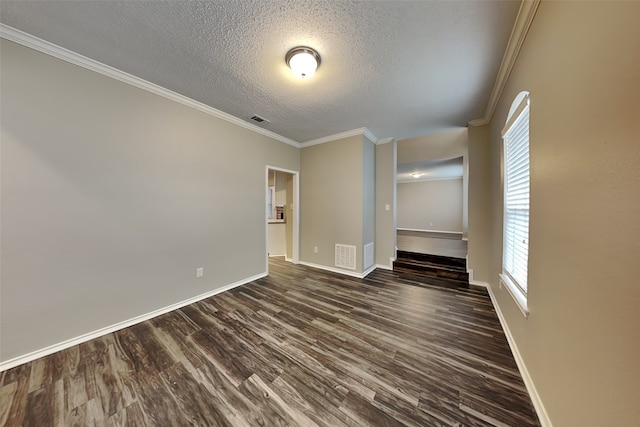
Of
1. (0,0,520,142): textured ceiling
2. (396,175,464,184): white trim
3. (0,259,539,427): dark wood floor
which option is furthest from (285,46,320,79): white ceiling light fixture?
(396,175,464,184): white trim

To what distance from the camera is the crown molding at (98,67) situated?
1.62 meters

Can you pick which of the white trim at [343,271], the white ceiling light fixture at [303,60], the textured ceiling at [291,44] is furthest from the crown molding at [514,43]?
the white trim at [343,271]

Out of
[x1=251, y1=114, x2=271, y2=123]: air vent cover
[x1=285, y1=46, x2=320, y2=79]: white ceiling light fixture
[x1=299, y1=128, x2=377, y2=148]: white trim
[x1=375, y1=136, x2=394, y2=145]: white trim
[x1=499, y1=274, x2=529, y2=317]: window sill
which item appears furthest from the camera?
[x1=375, y1=136, x2=394, y2=145]: white trim

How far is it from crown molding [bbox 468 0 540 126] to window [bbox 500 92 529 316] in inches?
15.4

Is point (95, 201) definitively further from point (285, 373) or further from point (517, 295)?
point (517, 295)

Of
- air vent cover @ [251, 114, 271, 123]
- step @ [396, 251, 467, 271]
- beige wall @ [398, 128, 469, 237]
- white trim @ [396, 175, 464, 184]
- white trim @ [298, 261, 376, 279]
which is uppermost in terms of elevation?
beige wall @ [398, 128, 469, 237]

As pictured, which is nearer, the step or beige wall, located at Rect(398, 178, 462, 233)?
the step

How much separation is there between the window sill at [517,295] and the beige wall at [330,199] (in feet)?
6.42

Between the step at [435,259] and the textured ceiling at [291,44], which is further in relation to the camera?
the step at [435,259]

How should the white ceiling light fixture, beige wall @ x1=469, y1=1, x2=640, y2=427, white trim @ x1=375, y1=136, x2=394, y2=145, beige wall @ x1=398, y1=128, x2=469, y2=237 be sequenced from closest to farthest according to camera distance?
beige wall @ x1=469, y1=1, x2=640, y2=427 < the white ceiling light fixture < white trim @ x1=375, y1=136, x2=394, y2=145 < beige wall @ x1=398, y1=128, x2=469, y2=237

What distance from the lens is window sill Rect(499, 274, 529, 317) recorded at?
1.52 meters

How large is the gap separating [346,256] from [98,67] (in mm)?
3945

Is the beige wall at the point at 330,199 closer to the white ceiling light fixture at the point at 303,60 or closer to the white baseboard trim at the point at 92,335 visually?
the white ceiling light fixture at the point at 303,60

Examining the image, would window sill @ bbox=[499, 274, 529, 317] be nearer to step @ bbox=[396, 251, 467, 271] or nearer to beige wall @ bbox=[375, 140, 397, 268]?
step @ bbox=[396, 251, 467, 271]
